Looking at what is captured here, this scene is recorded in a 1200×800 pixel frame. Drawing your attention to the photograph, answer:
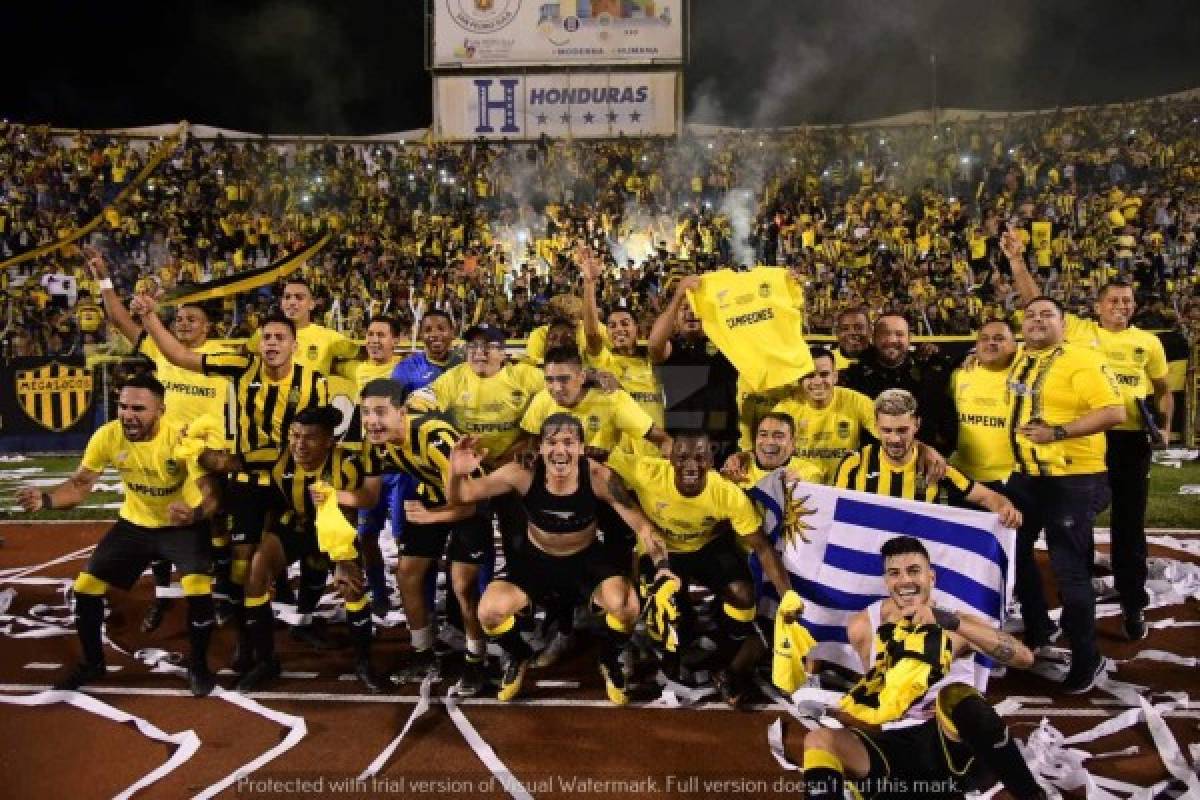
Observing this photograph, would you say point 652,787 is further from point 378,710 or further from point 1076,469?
point 1076,469

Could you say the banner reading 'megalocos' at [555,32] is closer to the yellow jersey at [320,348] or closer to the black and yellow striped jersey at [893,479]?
the yellow jersey at [320,348]

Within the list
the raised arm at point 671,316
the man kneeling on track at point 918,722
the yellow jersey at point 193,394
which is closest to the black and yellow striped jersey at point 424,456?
the raised arm at point 671,316

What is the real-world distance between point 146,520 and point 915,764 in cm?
460

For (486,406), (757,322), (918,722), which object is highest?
(757,322)

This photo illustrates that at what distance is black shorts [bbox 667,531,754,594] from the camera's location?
544 cm

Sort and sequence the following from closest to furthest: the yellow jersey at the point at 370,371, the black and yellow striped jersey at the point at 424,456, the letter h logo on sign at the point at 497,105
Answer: the black and yellow striped jersey at the point at 424,456
the yellow jersey at the point at 370,371
the letter h logo on sign at the point at 497,105

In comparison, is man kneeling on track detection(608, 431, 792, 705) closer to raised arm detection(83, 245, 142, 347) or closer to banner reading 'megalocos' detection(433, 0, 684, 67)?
raised arm detection(83, 245, 142, 347)

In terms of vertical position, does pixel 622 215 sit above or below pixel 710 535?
above

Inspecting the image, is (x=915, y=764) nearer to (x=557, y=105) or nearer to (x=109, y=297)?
(x=109, y=297)

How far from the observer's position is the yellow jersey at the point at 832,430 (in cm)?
580


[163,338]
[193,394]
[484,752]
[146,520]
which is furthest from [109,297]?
[484,752]

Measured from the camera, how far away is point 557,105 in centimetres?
2664

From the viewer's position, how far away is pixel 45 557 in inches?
348

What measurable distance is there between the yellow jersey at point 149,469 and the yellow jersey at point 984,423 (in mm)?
4841
